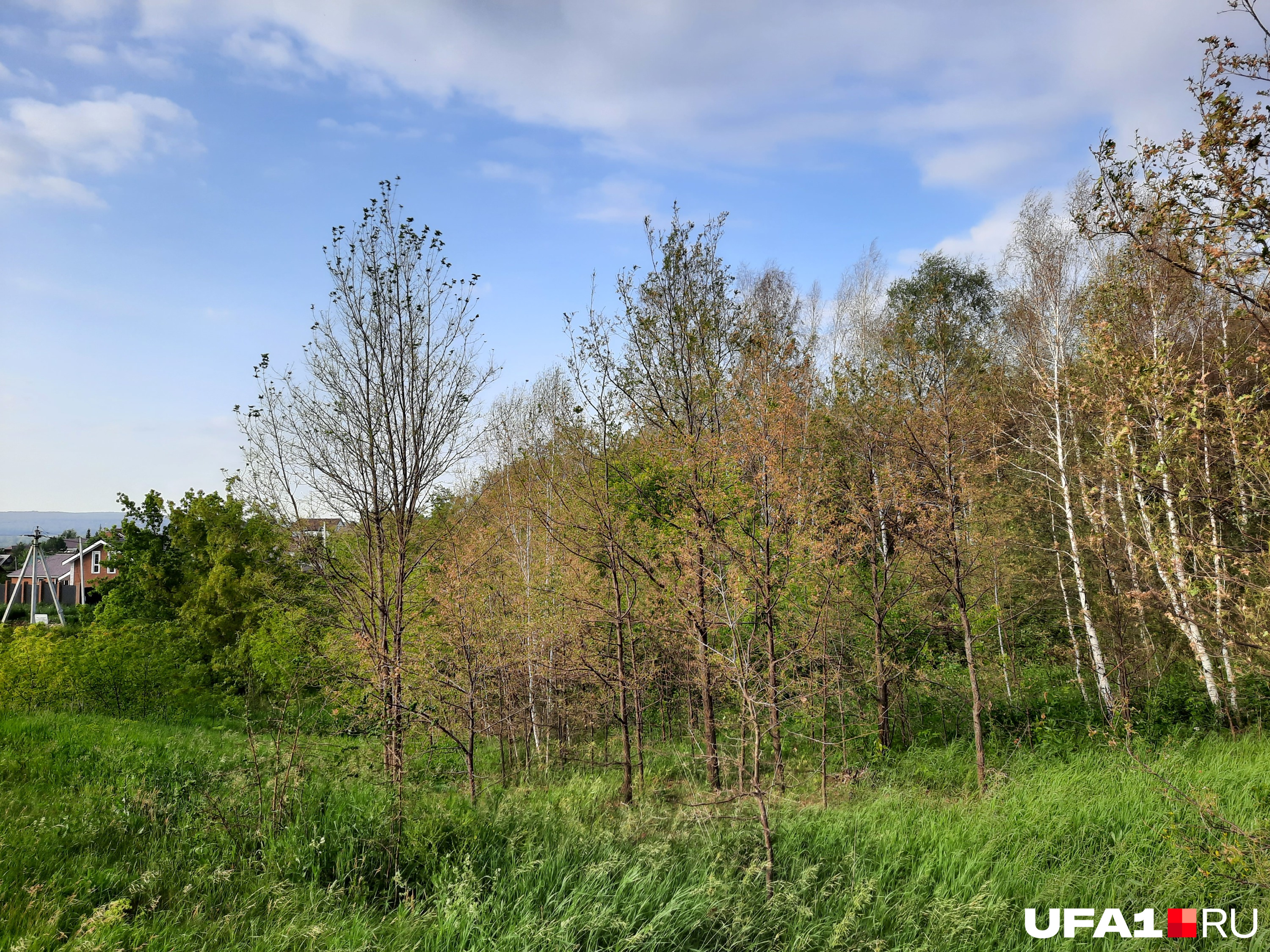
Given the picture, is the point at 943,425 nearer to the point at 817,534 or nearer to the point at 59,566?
the point at 817,534

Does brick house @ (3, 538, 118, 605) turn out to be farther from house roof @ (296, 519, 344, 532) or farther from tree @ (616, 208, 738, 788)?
tree @ (616, 208, 738, 788)

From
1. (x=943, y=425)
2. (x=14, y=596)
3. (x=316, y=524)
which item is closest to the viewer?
(x=943, y=425)

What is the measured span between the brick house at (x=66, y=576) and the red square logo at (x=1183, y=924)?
52.9 meters

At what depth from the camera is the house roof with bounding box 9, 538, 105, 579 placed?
A: 4350cm

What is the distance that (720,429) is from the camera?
9070 mm

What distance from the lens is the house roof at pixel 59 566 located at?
4350 centimetres

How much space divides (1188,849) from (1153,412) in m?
3.40

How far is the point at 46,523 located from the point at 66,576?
101ft

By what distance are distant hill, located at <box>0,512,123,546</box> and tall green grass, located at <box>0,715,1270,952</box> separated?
61192 millimetres

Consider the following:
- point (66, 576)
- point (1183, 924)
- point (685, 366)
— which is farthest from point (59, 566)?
point (1183, 924)

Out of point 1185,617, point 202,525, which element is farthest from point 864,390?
point 202,525

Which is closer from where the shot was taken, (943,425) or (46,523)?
(943,425)

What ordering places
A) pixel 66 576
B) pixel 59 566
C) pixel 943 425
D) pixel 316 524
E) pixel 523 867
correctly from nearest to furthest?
pixel 523 867 → pixel 943 425 → pixel 316 524 → pixel 66 576 → pixel 59 566

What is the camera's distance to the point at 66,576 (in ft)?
145
